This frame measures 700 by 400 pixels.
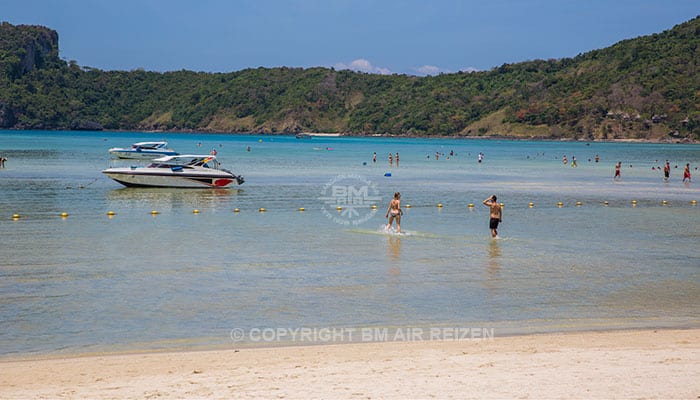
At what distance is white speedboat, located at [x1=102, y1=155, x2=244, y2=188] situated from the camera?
138 ft

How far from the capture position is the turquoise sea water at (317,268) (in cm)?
1445

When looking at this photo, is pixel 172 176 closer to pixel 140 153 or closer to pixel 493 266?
pixel 493 266

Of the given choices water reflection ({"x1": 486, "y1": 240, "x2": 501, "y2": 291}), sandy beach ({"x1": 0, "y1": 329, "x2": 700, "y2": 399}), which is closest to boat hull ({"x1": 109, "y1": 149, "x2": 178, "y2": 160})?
water reflection ({"x1": 486, "y1": 240, "x2": 501, "y2": 291})

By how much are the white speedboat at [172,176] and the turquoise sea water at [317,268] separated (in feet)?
8.49

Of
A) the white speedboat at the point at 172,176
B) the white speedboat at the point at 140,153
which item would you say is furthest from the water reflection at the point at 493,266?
the white speedboat at the point at 140,153

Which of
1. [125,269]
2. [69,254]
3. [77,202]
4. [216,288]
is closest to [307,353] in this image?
[216,288]

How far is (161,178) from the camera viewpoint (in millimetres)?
42156

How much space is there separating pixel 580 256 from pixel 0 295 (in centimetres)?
1442

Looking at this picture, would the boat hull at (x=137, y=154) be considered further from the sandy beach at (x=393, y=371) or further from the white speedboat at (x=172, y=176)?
the sandy beach at (x=393, y=371)

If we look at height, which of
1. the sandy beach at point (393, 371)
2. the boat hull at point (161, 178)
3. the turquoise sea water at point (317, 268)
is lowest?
the turquoise sea water at point (317, 268)

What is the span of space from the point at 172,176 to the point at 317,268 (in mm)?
23867

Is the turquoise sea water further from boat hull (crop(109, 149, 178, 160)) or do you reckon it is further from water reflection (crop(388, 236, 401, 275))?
boat hull (crop(109, 149, 178, 160))

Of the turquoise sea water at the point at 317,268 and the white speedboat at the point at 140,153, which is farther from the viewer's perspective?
the white speedboat at the point at 140,153

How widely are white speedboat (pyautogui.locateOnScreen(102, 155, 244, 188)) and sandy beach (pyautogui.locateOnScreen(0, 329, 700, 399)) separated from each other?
30.8 metres
